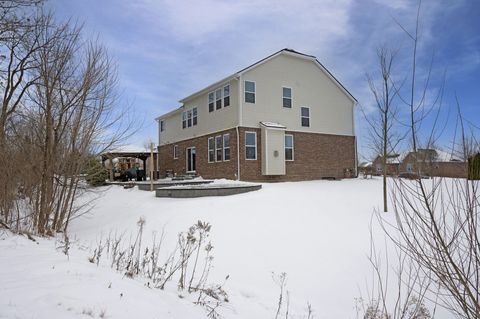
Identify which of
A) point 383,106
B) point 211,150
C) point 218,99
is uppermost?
point 218,99

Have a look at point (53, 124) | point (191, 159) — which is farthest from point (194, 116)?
point (53, 124)

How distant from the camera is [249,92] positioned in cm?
1769

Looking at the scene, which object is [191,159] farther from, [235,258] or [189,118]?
[235,258]

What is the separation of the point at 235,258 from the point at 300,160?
43.0ft

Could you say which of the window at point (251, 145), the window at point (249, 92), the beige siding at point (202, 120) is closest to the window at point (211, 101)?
the beige siding at point (202, 120)

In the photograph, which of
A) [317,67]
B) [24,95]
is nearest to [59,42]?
[24,95]

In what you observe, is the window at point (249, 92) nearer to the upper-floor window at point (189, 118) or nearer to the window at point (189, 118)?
the upper-floor window at point (189, 118)

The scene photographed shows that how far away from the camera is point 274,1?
41.8 feet

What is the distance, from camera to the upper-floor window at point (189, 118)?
21922 mm

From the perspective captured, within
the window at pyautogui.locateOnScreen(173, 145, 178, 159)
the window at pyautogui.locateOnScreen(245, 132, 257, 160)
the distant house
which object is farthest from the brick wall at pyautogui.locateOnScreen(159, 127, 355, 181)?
the distant house

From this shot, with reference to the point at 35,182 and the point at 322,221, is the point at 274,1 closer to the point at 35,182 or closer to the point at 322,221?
the point at 322,221

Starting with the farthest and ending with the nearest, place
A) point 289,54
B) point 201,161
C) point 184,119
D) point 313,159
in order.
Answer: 1. point 184,119
2. point 201,161
3. point 313,159
4. point 289,54

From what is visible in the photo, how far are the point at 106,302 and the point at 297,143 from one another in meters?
17.2

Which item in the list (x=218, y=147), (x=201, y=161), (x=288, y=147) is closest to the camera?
(x=288, y=147)
